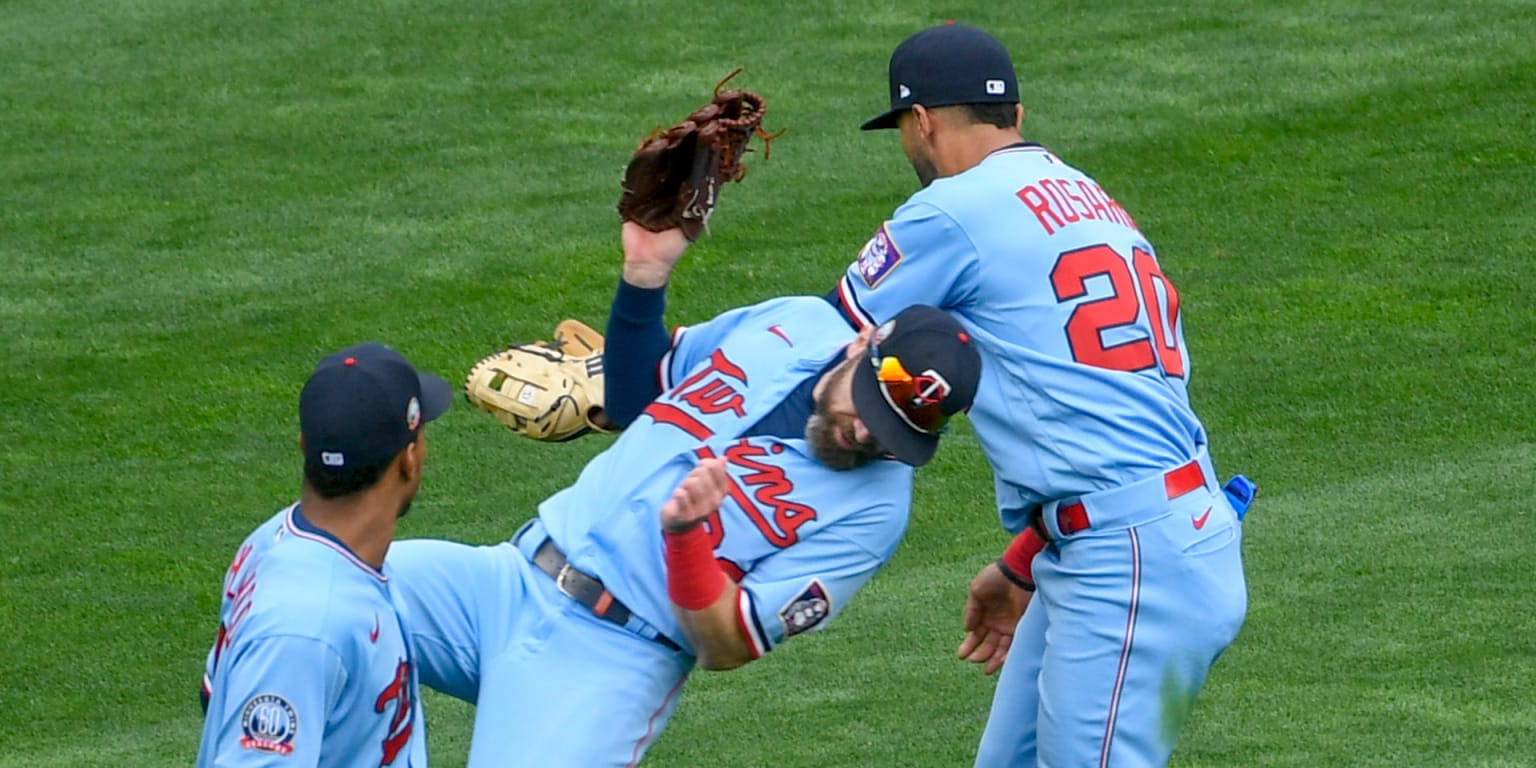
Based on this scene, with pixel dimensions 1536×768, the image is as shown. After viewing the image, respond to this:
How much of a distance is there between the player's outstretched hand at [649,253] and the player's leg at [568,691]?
0.61 meters

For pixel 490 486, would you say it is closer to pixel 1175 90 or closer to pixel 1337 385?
pixel 1337 385

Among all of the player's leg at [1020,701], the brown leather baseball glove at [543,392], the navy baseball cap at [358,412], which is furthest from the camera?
the player's leg at [1020,701]

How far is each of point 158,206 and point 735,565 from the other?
6.75m

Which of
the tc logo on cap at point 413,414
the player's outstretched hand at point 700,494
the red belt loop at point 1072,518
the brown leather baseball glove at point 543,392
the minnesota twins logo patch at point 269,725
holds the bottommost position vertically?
the red belt loop at point 1072,518

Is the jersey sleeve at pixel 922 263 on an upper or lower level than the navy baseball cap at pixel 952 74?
lower

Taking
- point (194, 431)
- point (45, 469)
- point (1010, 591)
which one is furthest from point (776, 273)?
point (1010, 591)

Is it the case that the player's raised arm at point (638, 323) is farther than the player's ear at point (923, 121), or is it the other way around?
the player's ear at point (923, 121)

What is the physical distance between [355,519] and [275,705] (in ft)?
1.31

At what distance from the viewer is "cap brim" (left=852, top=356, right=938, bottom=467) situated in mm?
3734

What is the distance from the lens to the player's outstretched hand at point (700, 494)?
3523 millimetres

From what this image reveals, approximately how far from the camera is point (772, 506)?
391 centimetres

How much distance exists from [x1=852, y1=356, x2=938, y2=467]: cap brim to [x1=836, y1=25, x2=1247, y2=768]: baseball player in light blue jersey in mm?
319

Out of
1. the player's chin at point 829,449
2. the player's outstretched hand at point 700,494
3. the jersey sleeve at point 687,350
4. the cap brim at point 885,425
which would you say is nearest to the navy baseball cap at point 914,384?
the cap brim at point 885,425

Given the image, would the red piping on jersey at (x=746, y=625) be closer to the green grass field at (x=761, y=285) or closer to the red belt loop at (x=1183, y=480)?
the red belt loop at (x=1183, y=480)
